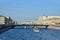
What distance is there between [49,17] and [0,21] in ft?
227

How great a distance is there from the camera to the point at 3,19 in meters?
138

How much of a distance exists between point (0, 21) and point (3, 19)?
259 cm

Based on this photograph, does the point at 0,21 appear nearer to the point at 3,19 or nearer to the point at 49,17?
the point at 3,19

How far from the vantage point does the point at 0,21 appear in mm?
136125

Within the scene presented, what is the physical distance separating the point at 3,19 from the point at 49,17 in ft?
219

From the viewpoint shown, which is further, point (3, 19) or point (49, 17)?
point (49, 17)

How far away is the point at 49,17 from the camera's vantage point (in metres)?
198

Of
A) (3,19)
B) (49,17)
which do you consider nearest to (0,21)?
(3,19)

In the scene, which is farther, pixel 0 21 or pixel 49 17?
pixel 49 17
